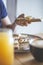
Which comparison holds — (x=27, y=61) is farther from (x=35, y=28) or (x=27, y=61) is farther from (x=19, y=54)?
(x=35, y=28)

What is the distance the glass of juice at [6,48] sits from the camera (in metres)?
0.64

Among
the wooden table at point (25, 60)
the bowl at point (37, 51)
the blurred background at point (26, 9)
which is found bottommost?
the wooden table at point (25, 60)

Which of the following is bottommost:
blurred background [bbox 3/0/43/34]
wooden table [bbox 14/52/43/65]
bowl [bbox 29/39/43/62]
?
wooden table [bbox 14/52/43/65]

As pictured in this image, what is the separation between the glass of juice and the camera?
64 centimetres

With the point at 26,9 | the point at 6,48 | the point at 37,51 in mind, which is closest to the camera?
the point at 6,48

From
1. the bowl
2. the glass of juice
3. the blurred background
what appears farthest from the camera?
the blurred background

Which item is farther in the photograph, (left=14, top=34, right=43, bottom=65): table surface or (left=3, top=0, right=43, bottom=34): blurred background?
(left=3, top=0, right=43, bottom=34): blurred background

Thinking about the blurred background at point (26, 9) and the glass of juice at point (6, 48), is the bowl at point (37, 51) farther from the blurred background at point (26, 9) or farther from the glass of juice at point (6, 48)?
the blurred background at point (26, 9)

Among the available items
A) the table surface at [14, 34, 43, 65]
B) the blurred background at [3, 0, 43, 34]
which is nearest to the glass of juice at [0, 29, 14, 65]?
the table surface at [14, 34, 43, 65]

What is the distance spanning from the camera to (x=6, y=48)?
2.15ft

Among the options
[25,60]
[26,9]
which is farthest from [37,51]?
[26,9]

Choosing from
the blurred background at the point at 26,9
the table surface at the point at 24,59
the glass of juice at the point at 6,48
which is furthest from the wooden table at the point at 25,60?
the blurred background at the point at 26,9

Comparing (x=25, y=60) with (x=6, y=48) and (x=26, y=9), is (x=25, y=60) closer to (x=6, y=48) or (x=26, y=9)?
(x=6, y=48)

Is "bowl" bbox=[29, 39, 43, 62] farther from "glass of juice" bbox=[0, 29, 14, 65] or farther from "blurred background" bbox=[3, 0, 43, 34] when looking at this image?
"blurred background" bbox=[3, 0, 43, 34]
